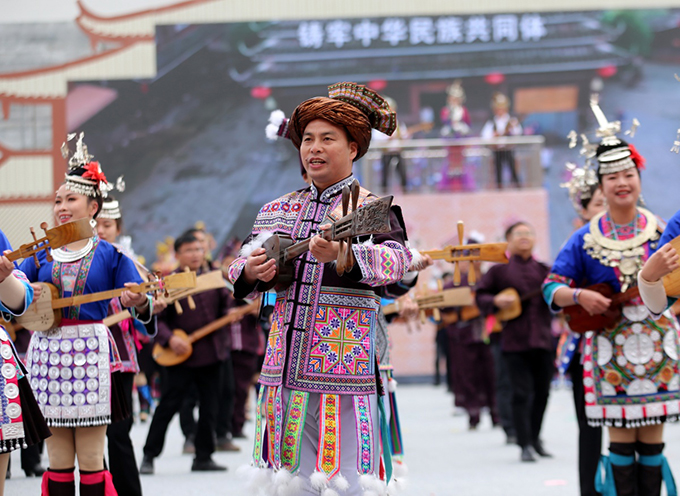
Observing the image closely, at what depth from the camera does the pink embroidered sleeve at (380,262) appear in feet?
10.5

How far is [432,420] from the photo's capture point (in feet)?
37.6

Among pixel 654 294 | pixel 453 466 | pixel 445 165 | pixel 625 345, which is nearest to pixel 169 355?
pixel 453 466

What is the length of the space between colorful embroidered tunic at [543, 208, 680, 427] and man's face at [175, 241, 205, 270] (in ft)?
11.5

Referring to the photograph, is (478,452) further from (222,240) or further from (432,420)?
(222,240)

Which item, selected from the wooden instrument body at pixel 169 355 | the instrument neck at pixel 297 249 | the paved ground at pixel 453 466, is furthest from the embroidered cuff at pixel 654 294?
the wooden instrument body at pixel 169 355

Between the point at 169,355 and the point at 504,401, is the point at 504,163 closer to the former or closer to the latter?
the point at 504,401

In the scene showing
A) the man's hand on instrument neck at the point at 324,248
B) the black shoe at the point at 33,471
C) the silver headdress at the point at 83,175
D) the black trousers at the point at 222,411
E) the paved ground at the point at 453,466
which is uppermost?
the silver headdress at the point at 83,175

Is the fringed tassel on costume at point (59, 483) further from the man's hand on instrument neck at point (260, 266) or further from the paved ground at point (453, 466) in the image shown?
the man's hand on instrument neck at point (260, 266)

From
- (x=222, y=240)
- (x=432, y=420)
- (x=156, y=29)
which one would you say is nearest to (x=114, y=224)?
(x=432, y=420)

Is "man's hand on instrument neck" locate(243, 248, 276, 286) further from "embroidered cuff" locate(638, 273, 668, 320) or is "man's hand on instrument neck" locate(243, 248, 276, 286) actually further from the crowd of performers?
"embroidered cuff" locate(638, 273, 668, 320)

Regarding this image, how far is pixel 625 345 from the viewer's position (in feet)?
14.9

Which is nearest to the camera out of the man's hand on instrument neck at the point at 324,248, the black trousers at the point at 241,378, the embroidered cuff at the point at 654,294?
the man's hand on instrument neck at the point at 324,248

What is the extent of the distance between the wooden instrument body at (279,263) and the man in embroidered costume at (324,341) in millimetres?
34

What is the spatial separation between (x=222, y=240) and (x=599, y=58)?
12.5m
